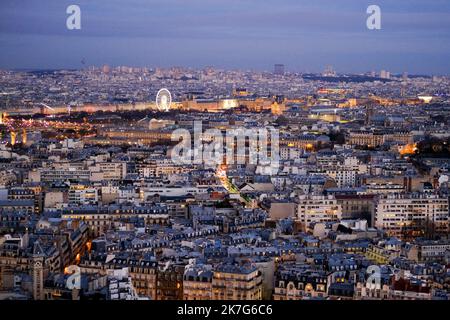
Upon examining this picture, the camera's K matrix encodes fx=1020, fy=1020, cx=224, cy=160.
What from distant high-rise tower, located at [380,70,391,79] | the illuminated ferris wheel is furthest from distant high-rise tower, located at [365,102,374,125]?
the illuminated ferris wheel

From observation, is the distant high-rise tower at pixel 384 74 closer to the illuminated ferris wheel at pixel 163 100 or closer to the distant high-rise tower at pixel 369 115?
the distant high-rise tower at pixel 369 115

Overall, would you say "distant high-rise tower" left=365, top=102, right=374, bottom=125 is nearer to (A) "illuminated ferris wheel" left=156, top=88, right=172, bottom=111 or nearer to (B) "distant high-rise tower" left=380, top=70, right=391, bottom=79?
(B) "distant high-rise tower" left=380, top=70, right=391, bottom=79

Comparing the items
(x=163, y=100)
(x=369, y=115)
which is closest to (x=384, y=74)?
(x=369, y=115)

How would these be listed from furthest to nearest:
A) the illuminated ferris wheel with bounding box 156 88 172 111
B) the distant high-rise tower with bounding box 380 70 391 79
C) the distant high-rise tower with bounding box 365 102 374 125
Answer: the illuminated ferris wheel with bounding box 156 88 172 111 < the distant high-rise tower with bounding box 380 70 391 79 < the distant high-rise tower with bounding box 365 102 374 125

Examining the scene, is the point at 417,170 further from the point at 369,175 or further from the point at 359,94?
the point at 359,94

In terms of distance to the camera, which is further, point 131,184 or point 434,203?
point 131,184

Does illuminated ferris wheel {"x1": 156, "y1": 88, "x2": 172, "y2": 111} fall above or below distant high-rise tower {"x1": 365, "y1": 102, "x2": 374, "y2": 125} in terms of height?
above

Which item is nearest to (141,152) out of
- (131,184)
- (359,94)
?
(131,184)

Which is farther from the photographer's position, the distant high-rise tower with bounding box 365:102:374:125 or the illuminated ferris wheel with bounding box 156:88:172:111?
the illuminated ferris wheel with bounding box 156:88:172:111

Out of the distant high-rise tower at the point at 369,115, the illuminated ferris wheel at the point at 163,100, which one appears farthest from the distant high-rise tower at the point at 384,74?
the illuminated ferris wheel at the point at 163,100

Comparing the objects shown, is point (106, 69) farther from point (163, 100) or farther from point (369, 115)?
point (369, 115)

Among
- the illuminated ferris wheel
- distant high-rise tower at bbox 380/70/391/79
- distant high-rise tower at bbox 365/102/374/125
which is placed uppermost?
distant high-rise tower at bbox 380/70/391/79
